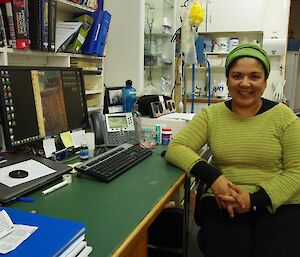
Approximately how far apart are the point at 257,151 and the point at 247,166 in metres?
0.08

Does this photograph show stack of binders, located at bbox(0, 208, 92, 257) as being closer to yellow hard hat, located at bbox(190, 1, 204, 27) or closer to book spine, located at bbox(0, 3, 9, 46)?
book spine, located at bbox(0, 3, 9, 46)

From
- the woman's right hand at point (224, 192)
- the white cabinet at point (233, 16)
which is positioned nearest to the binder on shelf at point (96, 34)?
the woman's right hand at point (224, 192)

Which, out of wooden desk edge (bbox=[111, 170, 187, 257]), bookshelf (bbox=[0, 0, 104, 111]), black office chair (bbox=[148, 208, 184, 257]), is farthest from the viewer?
black office chair (bbox=[148, 208, 184, 257])

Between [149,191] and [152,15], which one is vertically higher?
[152,15]

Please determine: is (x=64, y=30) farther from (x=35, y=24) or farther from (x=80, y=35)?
(x=35, y=24)

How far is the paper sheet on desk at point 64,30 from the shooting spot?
1.95 metres

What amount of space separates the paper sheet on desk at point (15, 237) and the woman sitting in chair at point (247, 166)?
31.9 inches

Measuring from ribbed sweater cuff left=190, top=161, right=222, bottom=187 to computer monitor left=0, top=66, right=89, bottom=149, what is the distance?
698 millimetres

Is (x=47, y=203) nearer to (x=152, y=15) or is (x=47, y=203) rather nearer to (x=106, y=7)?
(x=106, y=7)

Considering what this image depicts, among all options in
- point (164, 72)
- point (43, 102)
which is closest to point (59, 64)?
point (43, 102)

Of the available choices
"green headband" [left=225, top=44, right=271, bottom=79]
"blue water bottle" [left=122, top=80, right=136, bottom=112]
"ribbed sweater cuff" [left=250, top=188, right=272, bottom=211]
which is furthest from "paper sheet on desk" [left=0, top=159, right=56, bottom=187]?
"blue water bottle" [left=122, top=80, right=136, bottom=112]

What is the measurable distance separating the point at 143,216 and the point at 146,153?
28.2 inches

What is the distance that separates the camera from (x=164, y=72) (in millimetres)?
3623

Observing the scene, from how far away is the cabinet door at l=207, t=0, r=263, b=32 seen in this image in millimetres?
4027
